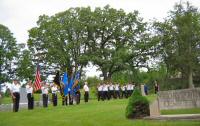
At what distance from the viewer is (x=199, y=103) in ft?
62.2

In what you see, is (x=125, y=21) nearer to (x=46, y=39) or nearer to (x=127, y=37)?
(x=127, y=37)

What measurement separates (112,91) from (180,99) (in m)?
25.8

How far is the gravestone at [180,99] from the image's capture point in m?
18.9

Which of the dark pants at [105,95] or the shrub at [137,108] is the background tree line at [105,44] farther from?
the shrub at [137,108]

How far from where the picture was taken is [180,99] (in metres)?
19.3

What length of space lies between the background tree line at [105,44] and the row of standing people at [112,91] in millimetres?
13671

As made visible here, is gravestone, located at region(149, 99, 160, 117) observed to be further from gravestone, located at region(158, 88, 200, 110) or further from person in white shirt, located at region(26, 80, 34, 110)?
person in white shirt, located at region(26, 80, 34, 110)

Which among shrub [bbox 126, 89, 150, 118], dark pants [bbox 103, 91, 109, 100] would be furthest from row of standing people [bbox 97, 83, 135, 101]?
shrub [bbox 126, 89, 150, 118]

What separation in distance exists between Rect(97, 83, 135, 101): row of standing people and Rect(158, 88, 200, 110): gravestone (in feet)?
76.2

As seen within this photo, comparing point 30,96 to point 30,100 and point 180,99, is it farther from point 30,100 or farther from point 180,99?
point 180,99

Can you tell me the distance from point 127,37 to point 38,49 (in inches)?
510

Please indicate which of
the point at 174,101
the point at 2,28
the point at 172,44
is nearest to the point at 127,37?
the point at 172,44

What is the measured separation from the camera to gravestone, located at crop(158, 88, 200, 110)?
745 inches

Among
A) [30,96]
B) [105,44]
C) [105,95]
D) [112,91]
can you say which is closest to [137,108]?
[30,96]
